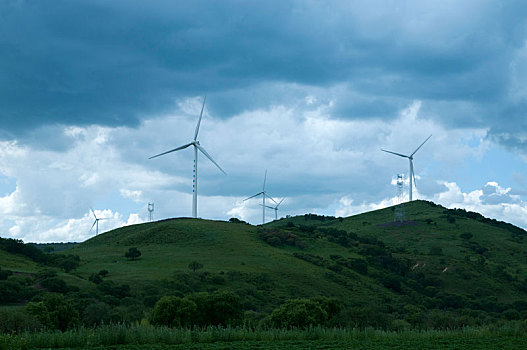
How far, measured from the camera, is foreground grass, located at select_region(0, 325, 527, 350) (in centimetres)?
3175

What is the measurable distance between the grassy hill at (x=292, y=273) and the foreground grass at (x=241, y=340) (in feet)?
95.4

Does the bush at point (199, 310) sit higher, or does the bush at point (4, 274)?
the bush at point (4, 274)

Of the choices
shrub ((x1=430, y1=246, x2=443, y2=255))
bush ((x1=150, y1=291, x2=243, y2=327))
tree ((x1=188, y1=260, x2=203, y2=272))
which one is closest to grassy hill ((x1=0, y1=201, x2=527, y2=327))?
shrub ((x1=430, y1=246, x2=443, y2=255))

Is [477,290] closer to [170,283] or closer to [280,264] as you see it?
[280,264]

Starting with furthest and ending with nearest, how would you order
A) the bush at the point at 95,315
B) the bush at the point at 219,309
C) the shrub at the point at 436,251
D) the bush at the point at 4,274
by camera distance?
the shrub at the point at 436,251 → the bush at the point at 4,274 → the bush at the point at 219,309 → the bush at the point at 95,315

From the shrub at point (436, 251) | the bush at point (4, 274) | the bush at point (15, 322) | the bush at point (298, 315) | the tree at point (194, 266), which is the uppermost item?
the shrub at point (436, 251)

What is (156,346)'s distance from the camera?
32.3 metres

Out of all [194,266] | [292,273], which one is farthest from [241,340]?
[292,273]

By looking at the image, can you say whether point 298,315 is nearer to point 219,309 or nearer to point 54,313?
point 219,309

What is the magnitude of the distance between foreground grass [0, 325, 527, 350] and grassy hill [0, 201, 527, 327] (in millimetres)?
29069

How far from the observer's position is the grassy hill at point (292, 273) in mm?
104125

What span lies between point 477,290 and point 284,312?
9750 centimetres

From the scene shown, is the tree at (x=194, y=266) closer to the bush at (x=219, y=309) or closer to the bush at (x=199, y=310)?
the bush at (x=199, y=310)

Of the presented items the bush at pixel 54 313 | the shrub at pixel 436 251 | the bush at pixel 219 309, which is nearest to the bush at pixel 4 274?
the bush at pixel 54 313
